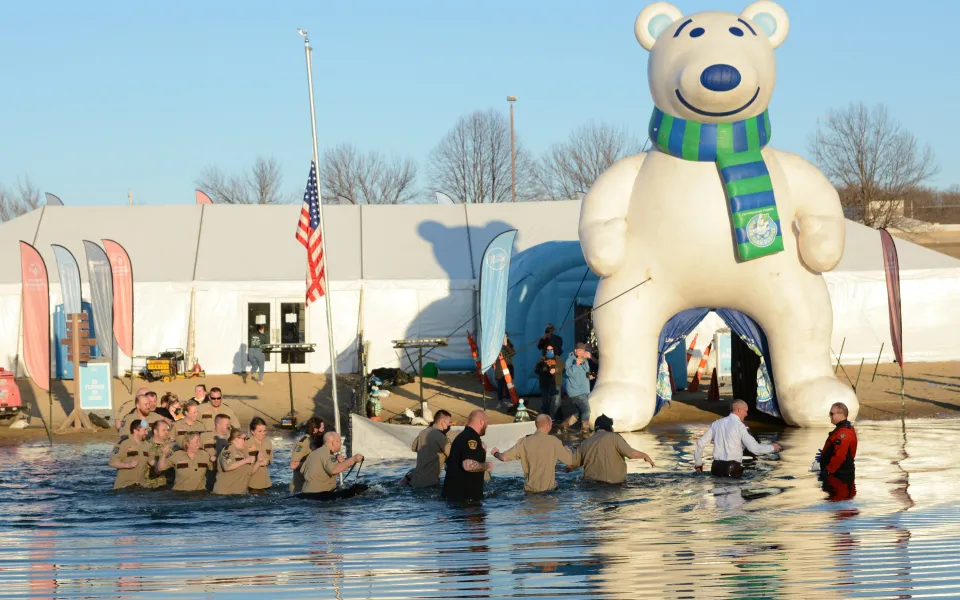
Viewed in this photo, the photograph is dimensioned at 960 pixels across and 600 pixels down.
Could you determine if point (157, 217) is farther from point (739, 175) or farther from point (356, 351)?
point (739, 175)

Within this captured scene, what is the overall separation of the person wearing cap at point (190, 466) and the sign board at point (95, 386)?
7.03 m

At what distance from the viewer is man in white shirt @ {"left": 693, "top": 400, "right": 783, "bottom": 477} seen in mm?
12242

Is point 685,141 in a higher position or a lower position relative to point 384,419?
higher

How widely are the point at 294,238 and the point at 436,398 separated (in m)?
7.51

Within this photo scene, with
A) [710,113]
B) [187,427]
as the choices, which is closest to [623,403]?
[710,113]

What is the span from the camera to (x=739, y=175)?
14.8 m

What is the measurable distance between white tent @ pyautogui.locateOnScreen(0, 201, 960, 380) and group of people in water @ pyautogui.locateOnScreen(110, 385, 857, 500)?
39.2ft

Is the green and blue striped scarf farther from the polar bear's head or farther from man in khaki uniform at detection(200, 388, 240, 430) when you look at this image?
man in khaki uniform at detection(200, 388, 240, 430)

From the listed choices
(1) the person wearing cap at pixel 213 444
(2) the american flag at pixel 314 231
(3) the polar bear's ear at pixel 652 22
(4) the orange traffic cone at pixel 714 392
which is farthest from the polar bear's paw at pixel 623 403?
(4) the orange traffic cone at pixel 714 392

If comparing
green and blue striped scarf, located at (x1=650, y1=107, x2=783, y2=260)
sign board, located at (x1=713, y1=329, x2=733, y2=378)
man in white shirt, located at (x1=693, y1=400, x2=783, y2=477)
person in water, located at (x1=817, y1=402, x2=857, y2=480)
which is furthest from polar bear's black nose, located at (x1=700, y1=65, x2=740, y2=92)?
sign board, located at (x1=713, y1=329, x2=733, y2=378)

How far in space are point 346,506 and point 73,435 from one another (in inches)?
323

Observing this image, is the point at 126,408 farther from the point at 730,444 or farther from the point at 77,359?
the point at 730,444

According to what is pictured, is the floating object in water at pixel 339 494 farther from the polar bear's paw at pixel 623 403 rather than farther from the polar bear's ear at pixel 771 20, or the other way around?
the polar bear's ear at pixel 771 20

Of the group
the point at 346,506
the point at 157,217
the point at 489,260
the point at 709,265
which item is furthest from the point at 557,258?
the point at 157,217
